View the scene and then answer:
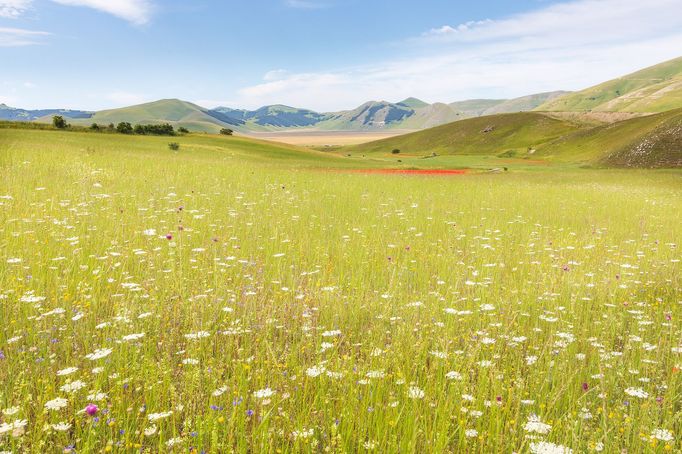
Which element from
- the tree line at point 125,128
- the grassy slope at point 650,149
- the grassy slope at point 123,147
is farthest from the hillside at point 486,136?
the grassy slope at point 123,147

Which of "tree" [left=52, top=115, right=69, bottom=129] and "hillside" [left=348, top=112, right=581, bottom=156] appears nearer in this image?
"tree" [left=52, top=115, right=69, bottom=129]

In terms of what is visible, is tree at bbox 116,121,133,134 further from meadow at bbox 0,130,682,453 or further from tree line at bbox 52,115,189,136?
meadow at bbox 0,130,682,453

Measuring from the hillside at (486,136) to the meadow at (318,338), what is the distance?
10392 centimetres

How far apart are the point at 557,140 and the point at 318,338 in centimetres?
10882

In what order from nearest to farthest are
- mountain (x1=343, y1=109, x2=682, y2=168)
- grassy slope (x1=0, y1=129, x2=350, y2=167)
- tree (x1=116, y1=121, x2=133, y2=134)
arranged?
grassy slope (x1=0, y1=129, x2=350, y2=167)
mountain (x1=343, y1=109, x2=682, y2=168)
tree (x1=116, y1=121, x2=133, y2=134)

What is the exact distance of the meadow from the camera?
120 inches

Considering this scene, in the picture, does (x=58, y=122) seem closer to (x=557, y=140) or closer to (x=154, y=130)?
(x=154, y=130)

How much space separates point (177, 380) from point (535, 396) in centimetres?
329

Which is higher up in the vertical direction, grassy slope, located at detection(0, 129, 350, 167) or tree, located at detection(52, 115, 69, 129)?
tree, located at detection(52, 115, 69, 129)

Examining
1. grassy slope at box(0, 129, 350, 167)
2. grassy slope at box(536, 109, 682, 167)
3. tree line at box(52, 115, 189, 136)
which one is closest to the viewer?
grassy slope at box(0, 129, 350, 167)

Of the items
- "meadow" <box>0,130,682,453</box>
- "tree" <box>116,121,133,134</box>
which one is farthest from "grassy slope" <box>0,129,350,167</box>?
"meadow" <box>0,130,682,453</box>

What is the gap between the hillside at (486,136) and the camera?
11562 cm

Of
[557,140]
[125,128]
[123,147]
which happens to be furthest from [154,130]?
[557,140]

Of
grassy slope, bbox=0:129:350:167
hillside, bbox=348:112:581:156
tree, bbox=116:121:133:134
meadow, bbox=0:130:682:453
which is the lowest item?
meadow, bbox=0:130:682:453
